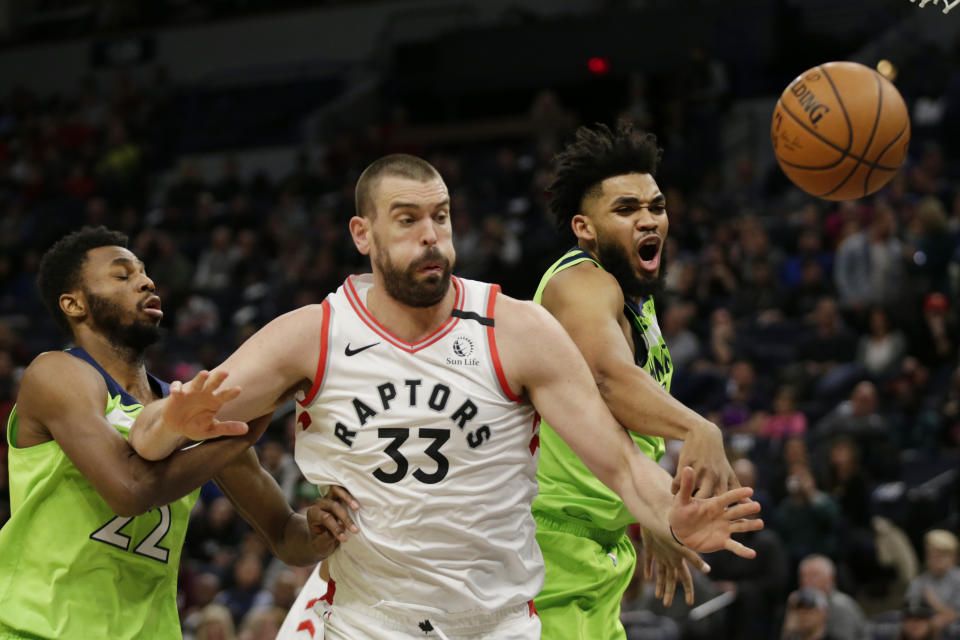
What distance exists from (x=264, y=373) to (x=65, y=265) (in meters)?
1.14

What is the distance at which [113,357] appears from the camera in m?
4.39

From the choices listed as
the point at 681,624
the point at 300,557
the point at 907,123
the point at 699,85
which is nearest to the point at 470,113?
the point at 699,85

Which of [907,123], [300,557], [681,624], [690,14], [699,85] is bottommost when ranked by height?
[681,624]

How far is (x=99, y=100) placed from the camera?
2316 centimetres

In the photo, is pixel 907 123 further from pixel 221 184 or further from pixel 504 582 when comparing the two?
pixel 221 184

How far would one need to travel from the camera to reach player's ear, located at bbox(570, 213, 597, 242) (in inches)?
191

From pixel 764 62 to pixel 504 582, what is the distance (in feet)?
49.4

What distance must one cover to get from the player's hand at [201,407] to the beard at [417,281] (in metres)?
0.57

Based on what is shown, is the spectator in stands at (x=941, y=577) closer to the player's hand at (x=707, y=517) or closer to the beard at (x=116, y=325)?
the player's hand at (x=707, y=517)

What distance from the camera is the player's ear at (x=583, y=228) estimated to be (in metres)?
4.86

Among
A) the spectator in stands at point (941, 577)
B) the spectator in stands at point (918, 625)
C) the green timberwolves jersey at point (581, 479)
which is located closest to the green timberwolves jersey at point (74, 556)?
the green timberwolves jersey at point (581, 479)

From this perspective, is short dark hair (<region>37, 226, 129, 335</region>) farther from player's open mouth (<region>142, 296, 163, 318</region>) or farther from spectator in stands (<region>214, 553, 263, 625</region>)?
spectator in stands (<region>214, 553, 263, 625</region>)

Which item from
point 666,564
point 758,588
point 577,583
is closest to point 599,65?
point 758,588

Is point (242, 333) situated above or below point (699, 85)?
below
